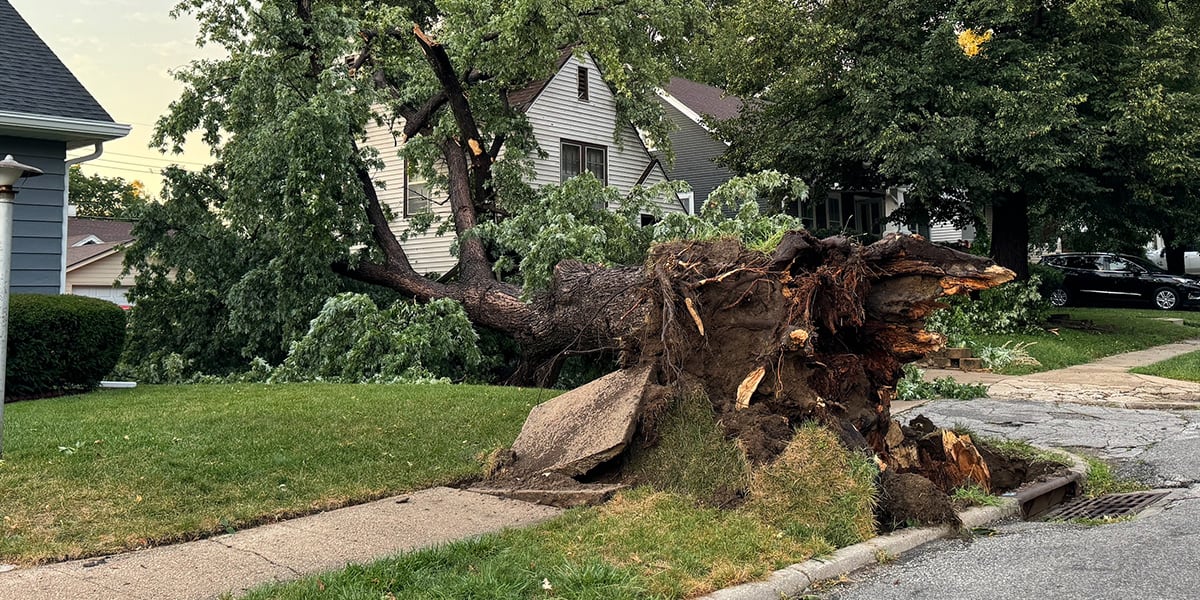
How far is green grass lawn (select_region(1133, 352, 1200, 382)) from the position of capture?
13901 millimetres

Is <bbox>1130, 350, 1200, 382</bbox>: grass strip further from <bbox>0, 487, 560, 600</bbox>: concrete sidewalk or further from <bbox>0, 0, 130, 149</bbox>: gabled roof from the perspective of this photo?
<bbox>0, 0, 130, 149</bbox>: gabled roof

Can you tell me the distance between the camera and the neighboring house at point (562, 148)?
867 inches

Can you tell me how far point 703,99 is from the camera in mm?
30984

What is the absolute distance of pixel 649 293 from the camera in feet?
22.1

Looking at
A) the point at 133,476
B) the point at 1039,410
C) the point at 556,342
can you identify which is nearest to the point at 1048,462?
the point at 1039,410

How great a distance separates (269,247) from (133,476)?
330 inches

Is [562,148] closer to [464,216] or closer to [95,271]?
[464,216]

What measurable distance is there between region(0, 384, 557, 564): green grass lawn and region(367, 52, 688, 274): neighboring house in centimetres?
1274

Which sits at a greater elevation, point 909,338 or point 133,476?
point 909,338

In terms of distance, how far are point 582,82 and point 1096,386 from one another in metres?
14.4

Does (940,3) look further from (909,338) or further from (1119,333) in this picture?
(909,338)

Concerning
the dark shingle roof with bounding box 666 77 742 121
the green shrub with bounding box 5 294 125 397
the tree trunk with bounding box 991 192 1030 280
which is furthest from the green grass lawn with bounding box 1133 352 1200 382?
the dark shingle roof with bounding box 666 77 742 121

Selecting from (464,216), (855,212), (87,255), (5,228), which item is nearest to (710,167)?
(855,212)

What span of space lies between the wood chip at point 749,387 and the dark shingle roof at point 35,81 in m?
10.2
